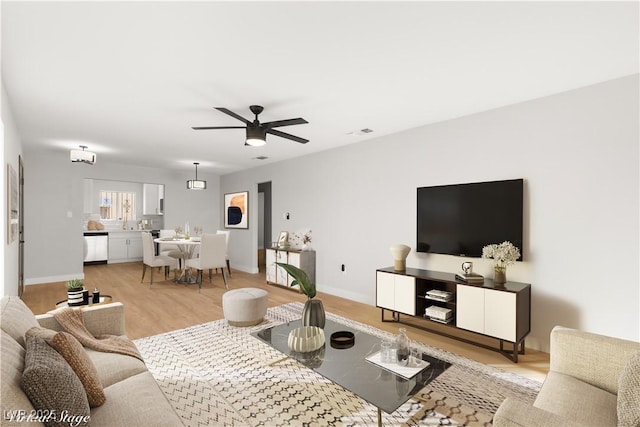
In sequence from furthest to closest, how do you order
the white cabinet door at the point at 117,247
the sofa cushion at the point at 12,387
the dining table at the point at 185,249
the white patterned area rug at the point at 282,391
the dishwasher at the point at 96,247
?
the white cabinet door at the point at 117,247, the dishwasher at the point at 96,247, the dining table at the point at 185,249, the white patterned area rug at the point at 282,391, the sofa cushion at the point at 12,387

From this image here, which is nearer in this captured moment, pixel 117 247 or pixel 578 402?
pixel 578 402

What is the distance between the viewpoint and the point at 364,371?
1.90m

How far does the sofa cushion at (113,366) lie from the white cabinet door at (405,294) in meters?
2.64

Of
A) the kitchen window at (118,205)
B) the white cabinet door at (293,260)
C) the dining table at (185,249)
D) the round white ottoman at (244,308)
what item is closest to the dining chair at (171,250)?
the dining table at (185,249)

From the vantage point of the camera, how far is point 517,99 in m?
3.10

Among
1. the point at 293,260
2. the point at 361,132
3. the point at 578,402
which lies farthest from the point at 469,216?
the point at 293,260

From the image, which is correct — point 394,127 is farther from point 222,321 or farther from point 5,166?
point 5,166

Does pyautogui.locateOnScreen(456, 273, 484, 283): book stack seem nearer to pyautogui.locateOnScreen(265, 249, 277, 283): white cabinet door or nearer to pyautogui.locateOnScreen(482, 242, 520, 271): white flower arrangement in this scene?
pyautogui.locateOnScreen(482, 242, 520, 271): white flower arrangement

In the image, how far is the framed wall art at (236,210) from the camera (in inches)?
292

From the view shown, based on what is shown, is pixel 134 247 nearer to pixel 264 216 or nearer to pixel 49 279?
pixel 49 279

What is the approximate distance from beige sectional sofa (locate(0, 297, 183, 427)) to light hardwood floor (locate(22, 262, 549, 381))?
1.78 meters

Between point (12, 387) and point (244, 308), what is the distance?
257 cm

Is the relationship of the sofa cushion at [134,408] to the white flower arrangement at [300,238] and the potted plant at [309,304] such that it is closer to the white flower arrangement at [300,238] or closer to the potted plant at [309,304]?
the potted plant at [309,304]

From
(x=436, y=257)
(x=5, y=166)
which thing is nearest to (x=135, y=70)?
(x=5, y=166)
